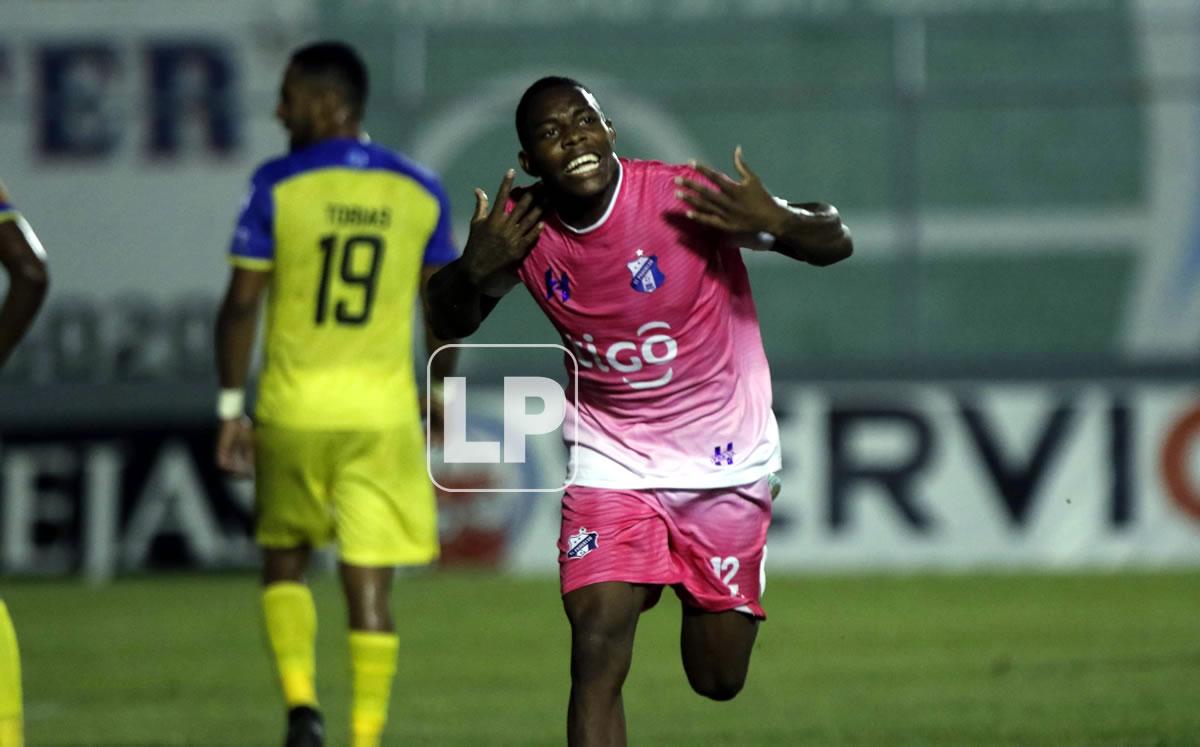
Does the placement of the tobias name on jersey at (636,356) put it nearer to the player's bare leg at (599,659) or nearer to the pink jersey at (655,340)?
the pink jersey at (655,340)

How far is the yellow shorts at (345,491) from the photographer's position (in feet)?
23.0

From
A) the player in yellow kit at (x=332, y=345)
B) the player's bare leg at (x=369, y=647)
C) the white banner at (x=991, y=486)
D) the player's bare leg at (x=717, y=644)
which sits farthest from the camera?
the white banner at (x=991, y=486)

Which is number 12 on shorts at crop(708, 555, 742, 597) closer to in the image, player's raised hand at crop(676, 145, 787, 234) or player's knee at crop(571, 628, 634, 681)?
player's knee at crop(571, 628, 634, 681)

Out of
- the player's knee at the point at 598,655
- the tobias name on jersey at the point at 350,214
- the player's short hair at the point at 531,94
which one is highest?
the player's short hair at the point at 531,94

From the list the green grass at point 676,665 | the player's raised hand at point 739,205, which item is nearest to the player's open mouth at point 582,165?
the player's raised hand at point 739,205

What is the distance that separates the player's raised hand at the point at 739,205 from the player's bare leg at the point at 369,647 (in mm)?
2253

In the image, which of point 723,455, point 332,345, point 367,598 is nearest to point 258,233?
point 332,345

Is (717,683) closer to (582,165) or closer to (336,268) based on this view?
(582,165)

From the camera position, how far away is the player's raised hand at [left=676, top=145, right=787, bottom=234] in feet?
16.8

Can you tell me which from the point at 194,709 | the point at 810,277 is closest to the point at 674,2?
the point at 810,277

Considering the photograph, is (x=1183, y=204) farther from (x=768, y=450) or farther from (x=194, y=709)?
(x=768, y=450)

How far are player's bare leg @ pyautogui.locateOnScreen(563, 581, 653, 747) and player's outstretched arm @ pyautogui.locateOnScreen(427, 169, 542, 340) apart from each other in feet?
2.53

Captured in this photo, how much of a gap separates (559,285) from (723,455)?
65cm

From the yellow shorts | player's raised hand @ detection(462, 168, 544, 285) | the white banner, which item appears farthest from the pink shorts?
the white banner
